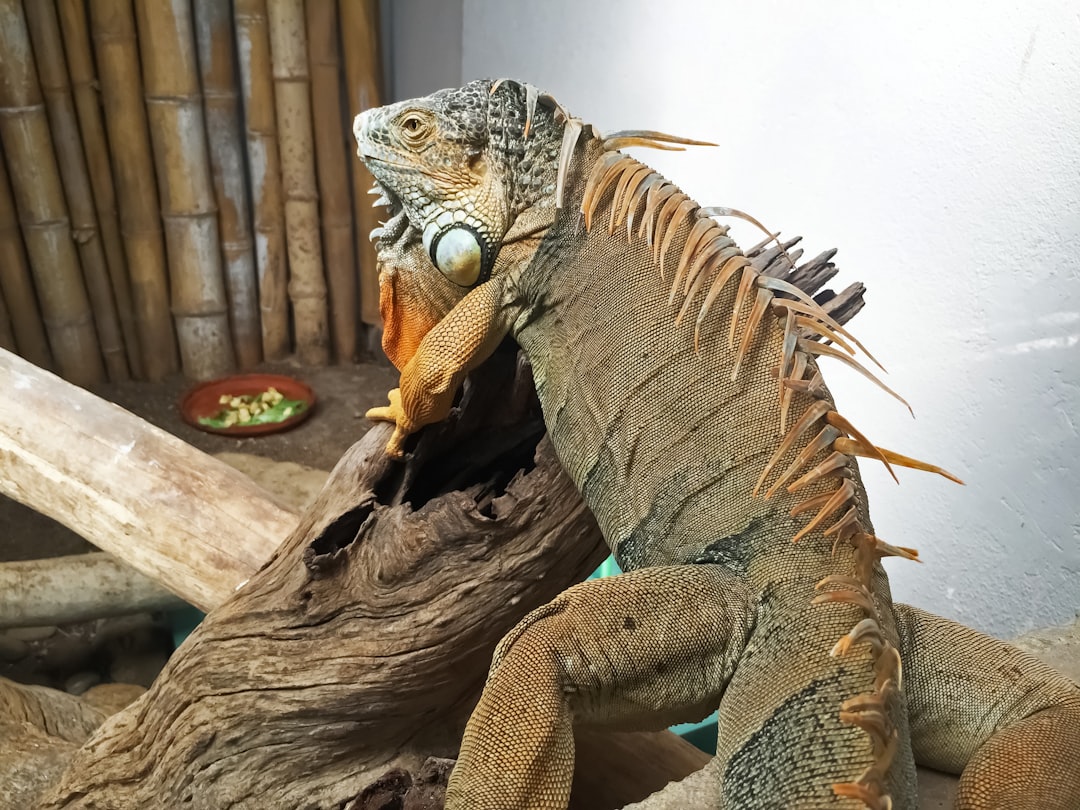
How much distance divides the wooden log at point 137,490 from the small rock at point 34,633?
1.18 metres

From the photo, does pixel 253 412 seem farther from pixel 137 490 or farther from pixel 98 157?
pixel 137 490

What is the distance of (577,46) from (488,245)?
1.79 m

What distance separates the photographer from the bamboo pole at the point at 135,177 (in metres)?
3.73

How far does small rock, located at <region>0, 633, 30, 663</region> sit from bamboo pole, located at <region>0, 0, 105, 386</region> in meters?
1.52

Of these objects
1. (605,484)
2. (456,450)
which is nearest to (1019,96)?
(605,484)

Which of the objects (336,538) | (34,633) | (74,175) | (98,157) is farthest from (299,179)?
(336,538)

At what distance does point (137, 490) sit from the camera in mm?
2258

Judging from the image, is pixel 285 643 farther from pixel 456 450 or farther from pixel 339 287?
pixel 339 287

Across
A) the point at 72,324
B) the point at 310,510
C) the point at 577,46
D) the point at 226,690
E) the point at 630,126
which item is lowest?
the point at 72,324

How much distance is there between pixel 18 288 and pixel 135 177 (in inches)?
30.2

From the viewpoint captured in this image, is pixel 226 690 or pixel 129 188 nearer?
pixel 226 690

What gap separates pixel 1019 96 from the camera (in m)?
1.93

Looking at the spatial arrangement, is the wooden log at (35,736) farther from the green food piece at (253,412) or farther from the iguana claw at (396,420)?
the green food piece at (253,412)

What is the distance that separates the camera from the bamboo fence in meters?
3.75
